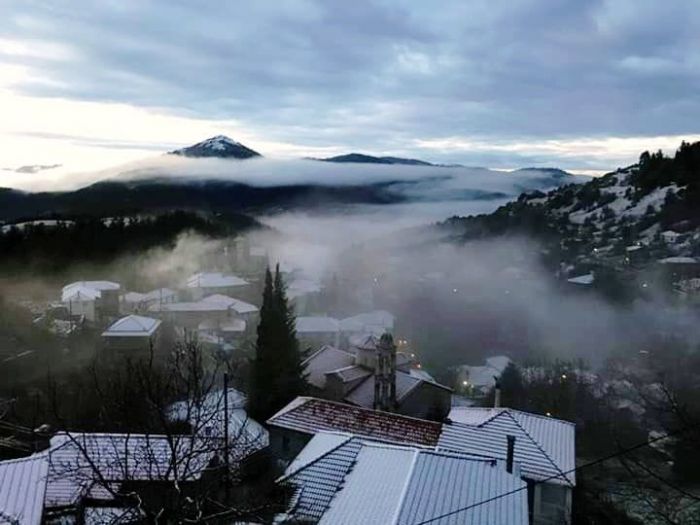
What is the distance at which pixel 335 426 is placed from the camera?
17.7 m

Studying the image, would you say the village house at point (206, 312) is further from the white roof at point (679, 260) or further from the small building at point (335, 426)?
the white roof at point (679, 260)

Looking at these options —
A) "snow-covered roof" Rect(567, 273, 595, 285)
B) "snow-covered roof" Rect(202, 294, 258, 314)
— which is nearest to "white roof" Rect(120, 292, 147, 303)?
"snow-covered roof" Rect(202, 294, 258, 314)

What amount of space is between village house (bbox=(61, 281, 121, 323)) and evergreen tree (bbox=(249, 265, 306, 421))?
75.5ft

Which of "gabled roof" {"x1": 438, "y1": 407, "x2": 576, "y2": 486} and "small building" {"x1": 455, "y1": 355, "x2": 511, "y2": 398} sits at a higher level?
"gabled roof" {"x1": 438, "y1": 407, "x2": 576, "y2": 486}

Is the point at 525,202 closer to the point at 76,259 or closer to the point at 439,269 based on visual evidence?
the point at 439,269

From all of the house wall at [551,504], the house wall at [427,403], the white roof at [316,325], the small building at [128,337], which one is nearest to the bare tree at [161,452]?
the house wall at [427,403]

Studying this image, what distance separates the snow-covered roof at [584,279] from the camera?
63.0m

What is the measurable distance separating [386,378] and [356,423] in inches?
230

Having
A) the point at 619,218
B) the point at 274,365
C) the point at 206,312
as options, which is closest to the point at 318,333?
the point at 206,312

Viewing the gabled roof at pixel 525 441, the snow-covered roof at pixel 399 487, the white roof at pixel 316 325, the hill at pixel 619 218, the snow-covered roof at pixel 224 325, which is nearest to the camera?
the snow-covered roof at pixel 399 487

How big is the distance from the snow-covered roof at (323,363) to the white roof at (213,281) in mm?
27746

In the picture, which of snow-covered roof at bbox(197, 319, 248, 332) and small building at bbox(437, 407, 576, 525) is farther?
snow-covered roof at bbox(197, 319, 248, 332)

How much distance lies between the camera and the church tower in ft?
75.8

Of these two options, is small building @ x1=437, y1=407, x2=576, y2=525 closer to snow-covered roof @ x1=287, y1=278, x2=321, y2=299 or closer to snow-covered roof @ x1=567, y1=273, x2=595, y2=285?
snow-covered roof @ x1=287, y1=278, x2=321, y2=299
